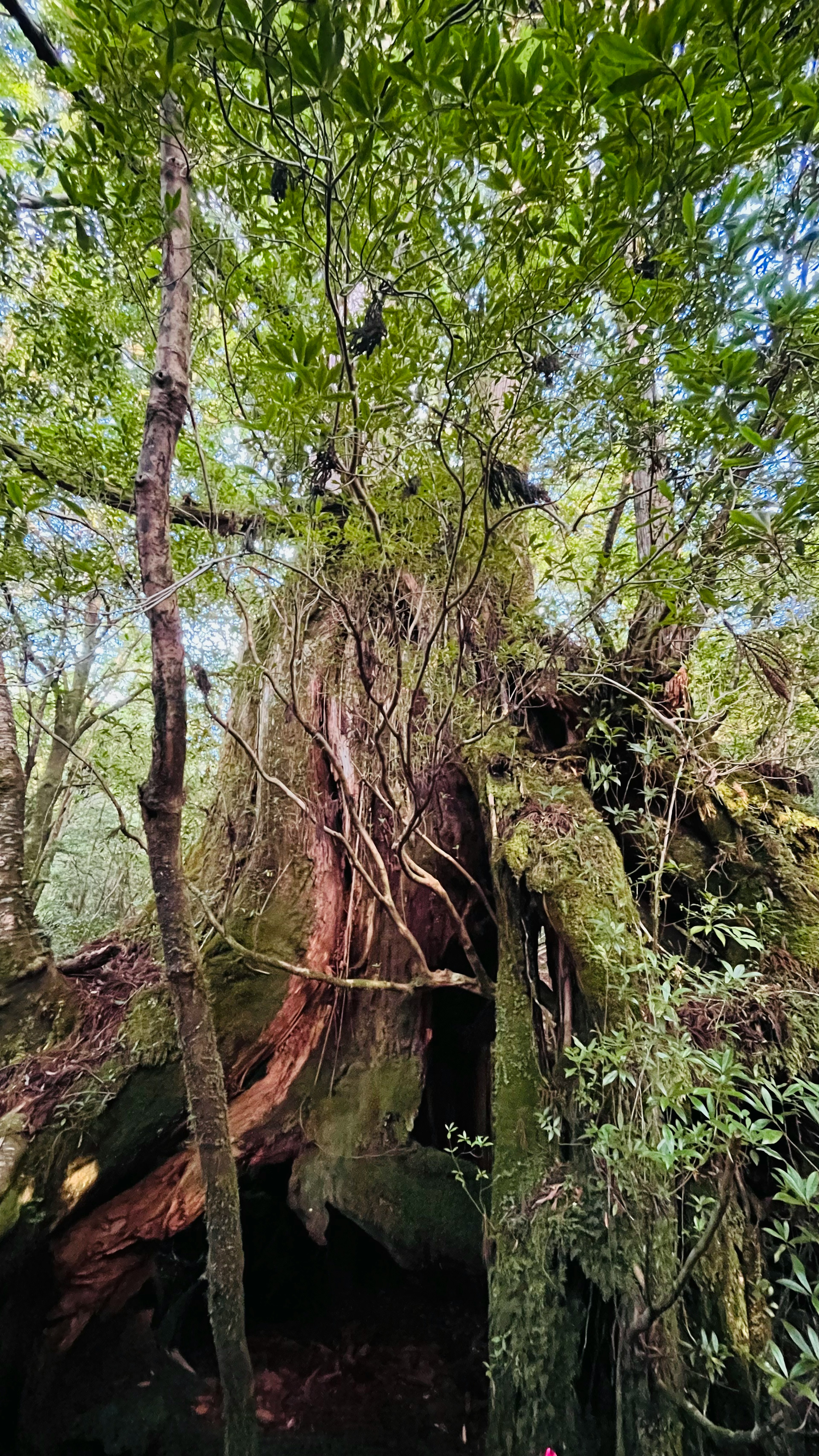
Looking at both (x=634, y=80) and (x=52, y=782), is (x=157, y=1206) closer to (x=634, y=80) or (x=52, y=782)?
(x=52, y=782)

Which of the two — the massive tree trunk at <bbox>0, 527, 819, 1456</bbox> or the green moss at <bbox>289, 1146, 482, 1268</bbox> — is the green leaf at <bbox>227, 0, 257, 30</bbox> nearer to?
the massive tree trunk at <bbox>0, 527, 819, 1456</bbox>

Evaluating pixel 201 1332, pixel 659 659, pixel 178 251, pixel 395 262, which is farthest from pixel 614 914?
pixel 201 1332

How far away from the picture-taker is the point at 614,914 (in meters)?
2.46

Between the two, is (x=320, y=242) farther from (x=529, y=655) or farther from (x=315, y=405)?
Result: (x=529, y=655)

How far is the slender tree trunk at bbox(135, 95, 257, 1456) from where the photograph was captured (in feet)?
5.69

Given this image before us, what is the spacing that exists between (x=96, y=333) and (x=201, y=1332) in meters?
5.39

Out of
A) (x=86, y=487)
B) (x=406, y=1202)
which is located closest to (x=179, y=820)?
(x=86, y=487)

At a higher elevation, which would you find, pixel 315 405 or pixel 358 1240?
pixel 315 405

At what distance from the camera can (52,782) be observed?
5062 mm

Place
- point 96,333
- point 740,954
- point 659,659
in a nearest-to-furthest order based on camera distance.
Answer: point 96,333, point 740,954, point 659,659

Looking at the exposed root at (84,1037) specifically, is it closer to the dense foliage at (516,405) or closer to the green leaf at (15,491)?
the dense foliage at (516,405)

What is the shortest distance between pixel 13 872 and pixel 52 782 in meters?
2.15

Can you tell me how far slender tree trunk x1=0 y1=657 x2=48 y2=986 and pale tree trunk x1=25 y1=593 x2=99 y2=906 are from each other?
1018 millimetres

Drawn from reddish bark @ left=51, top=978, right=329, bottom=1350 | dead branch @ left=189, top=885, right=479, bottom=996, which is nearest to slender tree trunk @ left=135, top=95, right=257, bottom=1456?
dead branch @ left=189, top=885, right=479, bottom=996
